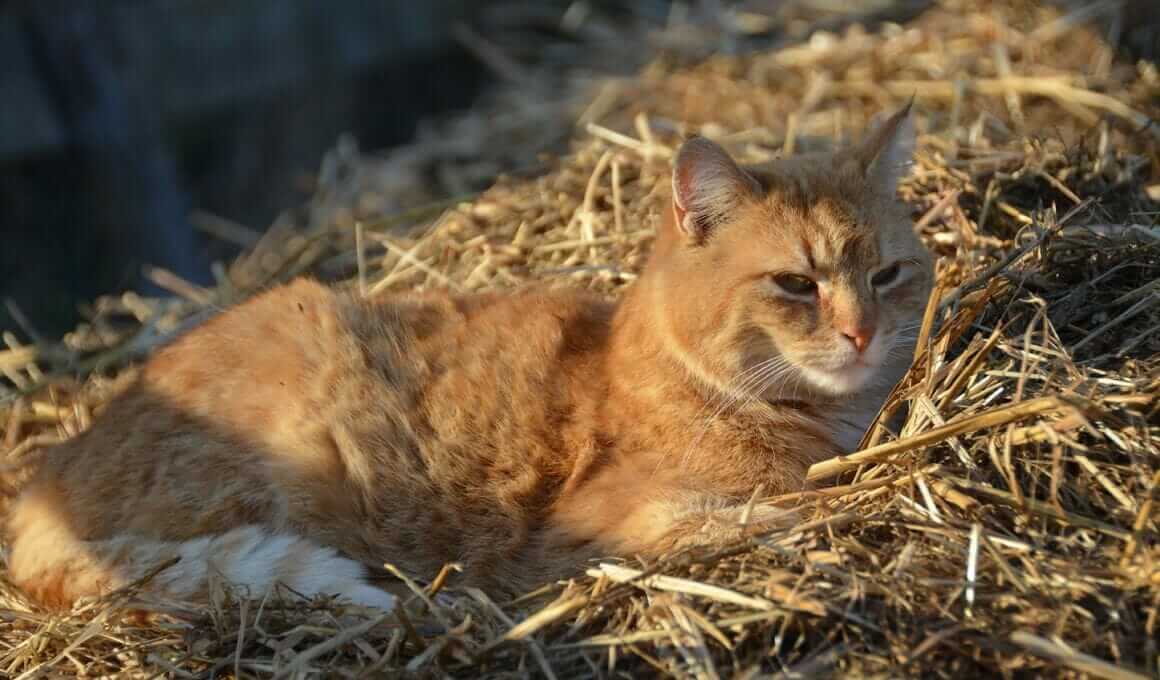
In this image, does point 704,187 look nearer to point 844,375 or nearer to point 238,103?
point 844,375

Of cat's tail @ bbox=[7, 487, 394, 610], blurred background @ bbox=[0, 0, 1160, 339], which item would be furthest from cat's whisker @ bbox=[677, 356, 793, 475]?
blurred background @ bbox=[0, 0, 1160, 339]

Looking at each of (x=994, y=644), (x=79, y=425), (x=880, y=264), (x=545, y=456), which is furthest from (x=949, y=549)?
(x=79, y=425)

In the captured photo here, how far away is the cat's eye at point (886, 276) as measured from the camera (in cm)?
313

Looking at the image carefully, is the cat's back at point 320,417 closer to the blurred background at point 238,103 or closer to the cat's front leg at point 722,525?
the cat's front leg at point 722,525

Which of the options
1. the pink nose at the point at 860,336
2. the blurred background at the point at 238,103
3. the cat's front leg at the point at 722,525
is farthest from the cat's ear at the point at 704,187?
the blurred background at the point at 238,103

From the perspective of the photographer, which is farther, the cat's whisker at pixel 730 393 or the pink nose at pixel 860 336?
the cat's whisker at pixel 730 393

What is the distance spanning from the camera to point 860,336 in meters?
2.98

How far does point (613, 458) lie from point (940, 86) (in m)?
2.94

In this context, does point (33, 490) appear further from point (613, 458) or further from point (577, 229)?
point (577, 229)

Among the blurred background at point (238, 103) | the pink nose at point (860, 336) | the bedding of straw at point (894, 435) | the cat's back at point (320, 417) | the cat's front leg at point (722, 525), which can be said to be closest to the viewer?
the bedding of straw at point (894, 435)

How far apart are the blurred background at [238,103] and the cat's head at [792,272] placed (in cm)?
236

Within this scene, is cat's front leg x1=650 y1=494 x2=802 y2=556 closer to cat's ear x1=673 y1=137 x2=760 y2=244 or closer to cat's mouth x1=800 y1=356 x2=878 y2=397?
cat's mouth x1=800 y1=356 x2=878 y2=397

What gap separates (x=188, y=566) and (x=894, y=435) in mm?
1911

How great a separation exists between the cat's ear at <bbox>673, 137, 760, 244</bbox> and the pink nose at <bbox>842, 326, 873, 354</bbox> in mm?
474
